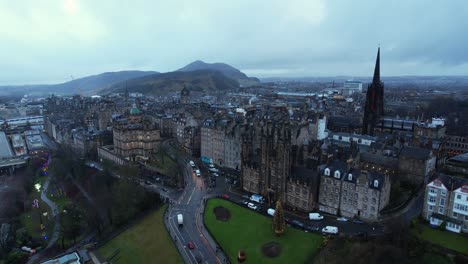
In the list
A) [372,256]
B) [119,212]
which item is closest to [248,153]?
[119,212]

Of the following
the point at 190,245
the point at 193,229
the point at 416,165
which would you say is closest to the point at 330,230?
the point at 190,245

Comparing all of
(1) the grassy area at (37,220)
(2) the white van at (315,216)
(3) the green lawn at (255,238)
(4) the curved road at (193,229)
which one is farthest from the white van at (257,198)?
(1) the grassy area at (37,220)

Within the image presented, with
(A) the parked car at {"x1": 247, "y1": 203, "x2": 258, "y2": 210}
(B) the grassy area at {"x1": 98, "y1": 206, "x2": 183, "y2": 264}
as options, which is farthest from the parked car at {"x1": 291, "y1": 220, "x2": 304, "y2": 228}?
(B) the grassy area at {"x1": 98, "y1": 206, "x2": 183, "y2": 264}

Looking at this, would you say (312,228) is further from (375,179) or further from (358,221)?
(375,179)

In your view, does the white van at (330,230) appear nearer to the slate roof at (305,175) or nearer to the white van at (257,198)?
the slate roof at (305,175)

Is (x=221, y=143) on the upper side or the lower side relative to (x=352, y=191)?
upper
